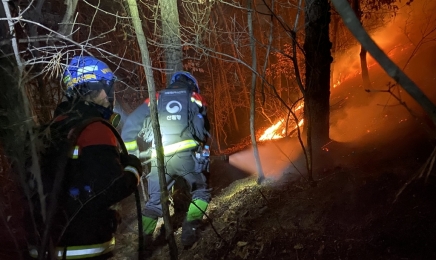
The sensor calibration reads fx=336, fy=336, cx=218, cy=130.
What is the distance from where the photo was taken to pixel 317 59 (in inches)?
204

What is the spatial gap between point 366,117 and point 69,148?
6.82 m

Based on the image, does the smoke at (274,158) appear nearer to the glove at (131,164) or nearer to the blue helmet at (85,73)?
the glove at (131,164)

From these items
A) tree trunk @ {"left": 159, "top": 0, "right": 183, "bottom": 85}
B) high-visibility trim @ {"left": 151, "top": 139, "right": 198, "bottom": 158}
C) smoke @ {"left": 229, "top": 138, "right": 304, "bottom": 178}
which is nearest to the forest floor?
smoke @ {"left": 229, "top": 138, "right": 304, "bottom": 178}

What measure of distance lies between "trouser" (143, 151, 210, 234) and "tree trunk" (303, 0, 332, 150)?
69.2 inches

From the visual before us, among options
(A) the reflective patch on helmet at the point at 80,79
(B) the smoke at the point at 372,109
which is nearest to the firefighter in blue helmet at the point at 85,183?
(A) the reflective patch on helmet at the point at 80,79

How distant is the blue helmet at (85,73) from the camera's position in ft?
9.78

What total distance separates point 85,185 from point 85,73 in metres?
1.16

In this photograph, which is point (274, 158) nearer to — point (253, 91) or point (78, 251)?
point (253, 91)

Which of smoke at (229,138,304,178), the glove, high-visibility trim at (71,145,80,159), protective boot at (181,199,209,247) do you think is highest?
high-visibility trim at (71,145,80,159)

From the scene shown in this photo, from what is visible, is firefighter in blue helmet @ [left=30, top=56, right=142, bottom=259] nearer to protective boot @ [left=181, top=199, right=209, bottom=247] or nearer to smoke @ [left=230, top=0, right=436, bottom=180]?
protective boot @ [left=181, top=199, right=209, bottom=247]

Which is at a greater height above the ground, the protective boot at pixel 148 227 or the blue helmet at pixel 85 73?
the blue helmet at pixel 85 73

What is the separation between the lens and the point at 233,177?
25.0ft

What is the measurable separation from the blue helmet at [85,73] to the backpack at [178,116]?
1749 millimetres

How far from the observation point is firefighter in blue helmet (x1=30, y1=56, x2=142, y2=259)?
7.41ft
